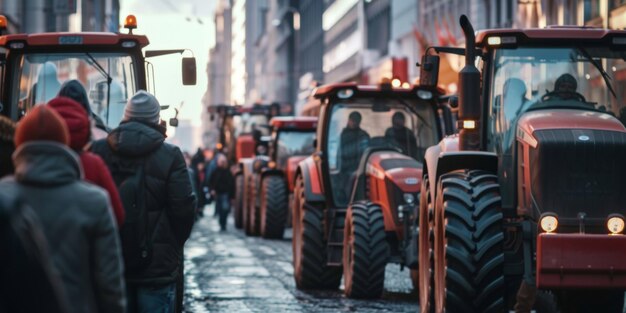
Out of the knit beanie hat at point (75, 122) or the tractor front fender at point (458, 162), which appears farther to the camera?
the tractor front fender at point (458, 162)

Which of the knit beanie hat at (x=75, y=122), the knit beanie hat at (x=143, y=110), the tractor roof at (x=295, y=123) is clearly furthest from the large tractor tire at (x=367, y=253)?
the tractor roof at (x=295, y=123)

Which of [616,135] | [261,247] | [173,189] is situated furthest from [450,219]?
[261,247]

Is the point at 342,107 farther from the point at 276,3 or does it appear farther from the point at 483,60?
the point at 276,3

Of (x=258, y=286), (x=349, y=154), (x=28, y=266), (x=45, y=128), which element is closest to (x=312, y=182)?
(x=349, y=154)

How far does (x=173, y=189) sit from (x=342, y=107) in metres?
9.43

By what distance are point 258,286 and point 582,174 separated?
8.35m

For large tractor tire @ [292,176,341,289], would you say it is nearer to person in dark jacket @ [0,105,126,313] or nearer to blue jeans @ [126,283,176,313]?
blue jeans @ [126,283,176,313]

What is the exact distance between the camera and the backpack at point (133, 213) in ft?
33.8

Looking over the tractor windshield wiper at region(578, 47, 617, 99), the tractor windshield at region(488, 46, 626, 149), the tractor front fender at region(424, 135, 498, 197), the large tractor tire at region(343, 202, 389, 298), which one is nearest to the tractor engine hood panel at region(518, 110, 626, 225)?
the tractor front fender at region(424, 135, 498, 197)

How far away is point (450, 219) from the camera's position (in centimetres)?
1219

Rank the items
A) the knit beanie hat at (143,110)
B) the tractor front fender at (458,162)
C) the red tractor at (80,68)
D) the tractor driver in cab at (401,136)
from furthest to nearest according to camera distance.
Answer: the tractor driver in cab at (401,136) → the red tractor at (80,68) → the tractor front fender at (458,162) → the knit beanie hat at (143,110)

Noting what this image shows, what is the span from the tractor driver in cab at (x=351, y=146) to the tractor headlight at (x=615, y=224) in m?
7.56

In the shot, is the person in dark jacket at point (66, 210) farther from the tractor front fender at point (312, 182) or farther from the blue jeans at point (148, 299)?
the tractor front fender at point (312, 182)

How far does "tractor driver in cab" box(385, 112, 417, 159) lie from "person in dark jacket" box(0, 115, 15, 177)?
10.5 meters
